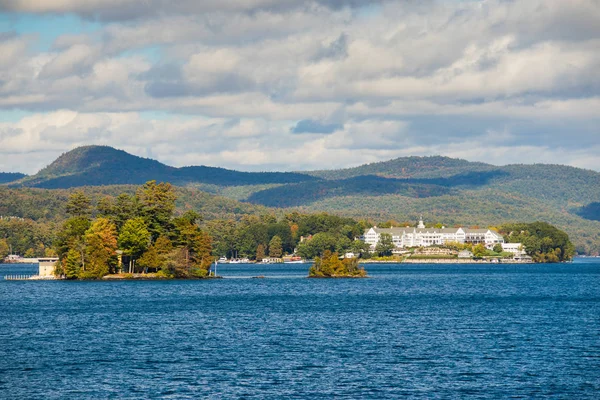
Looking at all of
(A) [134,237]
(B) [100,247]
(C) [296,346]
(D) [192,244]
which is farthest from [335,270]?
(C) [296,346]

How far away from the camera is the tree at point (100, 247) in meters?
135

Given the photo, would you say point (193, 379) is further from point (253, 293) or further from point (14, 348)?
point (253, 293)

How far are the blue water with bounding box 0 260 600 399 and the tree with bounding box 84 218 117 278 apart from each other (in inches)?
1045

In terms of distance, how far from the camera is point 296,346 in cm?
6056

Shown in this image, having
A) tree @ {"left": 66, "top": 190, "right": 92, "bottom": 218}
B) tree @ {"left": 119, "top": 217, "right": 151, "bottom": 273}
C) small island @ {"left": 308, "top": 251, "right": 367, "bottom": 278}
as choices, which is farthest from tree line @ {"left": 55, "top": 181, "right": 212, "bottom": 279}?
small island @ {"left": 308, "top": 251, "right": 367, "bottom": 278}

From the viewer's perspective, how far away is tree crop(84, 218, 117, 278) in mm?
134625

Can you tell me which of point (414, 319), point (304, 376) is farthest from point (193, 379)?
point (414, 319)

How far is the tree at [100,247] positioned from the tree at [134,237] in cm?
150

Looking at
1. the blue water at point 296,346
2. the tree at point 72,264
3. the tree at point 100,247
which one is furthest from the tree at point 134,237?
the blue water at point 296,346

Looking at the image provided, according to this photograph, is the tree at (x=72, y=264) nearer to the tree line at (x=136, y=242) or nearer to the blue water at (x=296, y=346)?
the tree line at (x=136, y=242)

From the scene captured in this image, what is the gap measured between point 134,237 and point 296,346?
263 ft

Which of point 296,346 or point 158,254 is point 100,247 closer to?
point 158,254

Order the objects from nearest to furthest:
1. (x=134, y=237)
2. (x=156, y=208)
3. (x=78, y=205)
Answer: (x=134, y=237) < (x=156, y=208) < (x=78, y=205)

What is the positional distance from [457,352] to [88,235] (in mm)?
86767
